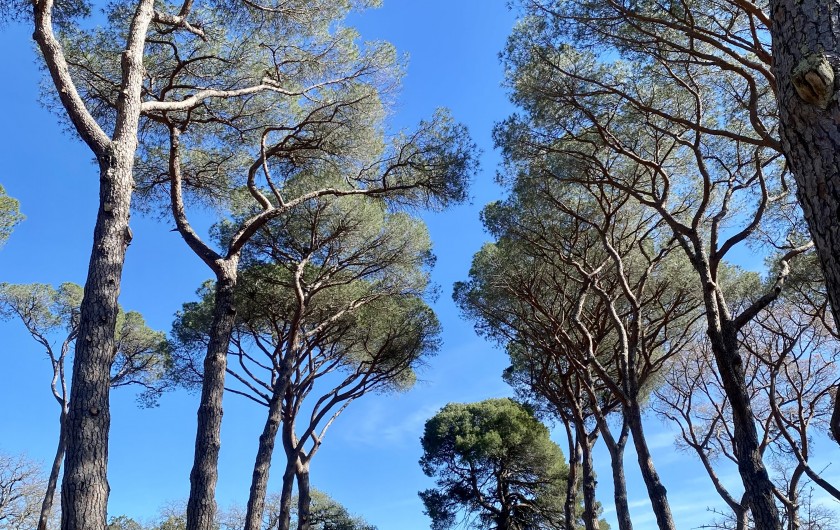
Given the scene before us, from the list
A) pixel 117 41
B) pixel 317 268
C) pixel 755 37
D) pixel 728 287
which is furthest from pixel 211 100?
pixel 728 287

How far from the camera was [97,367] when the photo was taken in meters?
3.64

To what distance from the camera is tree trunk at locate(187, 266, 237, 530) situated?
4559 millimetres

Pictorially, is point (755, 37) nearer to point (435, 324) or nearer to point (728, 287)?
point (728, 287)

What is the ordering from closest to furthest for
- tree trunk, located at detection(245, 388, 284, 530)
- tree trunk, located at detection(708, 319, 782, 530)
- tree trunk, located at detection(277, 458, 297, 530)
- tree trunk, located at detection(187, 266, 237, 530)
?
1. tree trunk, located at detection(187, 266, 237, 530)
2. tree trunk, located at detection(708, 319, 782, 530)
3. tree trunk, located at detection(245, 388, 284, 530)
4. tree trunk, located at detection(277, 458, 297, 530)

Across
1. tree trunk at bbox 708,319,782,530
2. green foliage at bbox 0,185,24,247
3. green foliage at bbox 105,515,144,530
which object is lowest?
tree trunk at bbox 708,319,782,530

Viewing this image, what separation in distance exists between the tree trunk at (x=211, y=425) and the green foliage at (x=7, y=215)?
736 centimetres

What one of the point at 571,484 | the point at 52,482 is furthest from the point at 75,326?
the point at 571,484

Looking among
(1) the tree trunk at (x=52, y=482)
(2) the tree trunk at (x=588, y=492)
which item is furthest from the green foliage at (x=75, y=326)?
(2) the tree trunk at (x=588, y=492)

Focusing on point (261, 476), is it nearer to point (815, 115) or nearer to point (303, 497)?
point (303, 497)

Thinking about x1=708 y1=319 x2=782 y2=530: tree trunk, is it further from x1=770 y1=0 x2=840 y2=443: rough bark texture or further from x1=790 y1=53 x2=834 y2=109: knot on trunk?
x1=790 y1=53 x2=834 y2=109: knot on trunk

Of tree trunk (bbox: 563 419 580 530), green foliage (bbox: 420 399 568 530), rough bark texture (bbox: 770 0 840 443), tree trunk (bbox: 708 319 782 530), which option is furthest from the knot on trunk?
green foliage (bbox: 420 399 568 530)

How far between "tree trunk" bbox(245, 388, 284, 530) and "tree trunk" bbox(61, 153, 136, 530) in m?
4.02

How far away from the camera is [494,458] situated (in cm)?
1554

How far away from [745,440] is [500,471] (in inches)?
436
